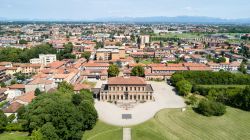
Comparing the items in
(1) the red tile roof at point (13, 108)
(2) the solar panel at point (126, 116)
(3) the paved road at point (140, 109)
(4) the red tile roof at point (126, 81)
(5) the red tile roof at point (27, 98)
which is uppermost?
(4) the red tile roof at point (126, 81)

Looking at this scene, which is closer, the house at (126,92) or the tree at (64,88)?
the tree at (64,88)

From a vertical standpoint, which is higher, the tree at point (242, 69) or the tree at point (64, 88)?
the tree at point (64, 88)

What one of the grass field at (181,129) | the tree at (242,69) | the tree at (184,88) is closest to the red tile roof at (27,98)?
the grass field at (181,129)

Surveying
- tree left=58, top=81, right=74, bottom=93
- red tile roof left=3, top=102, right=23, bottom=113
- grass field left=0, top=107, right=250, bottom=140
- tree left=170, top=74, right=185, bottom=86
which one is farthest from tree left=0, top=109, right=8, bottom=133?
tree left=170, top=74, right=185, bottom=86

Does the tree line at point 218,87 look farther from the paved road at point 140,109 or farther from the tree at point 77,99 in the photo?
the tree at point 77,99

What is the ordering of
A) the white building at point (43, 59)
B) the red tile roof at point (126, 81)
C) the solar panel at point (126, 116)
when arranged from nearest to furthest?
the solar panel at point (126, 116), the red tile roof at point (126, 81), the white building at point (43, 59)

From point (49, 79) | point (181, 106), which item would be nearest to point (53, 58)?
point (49, 79)
